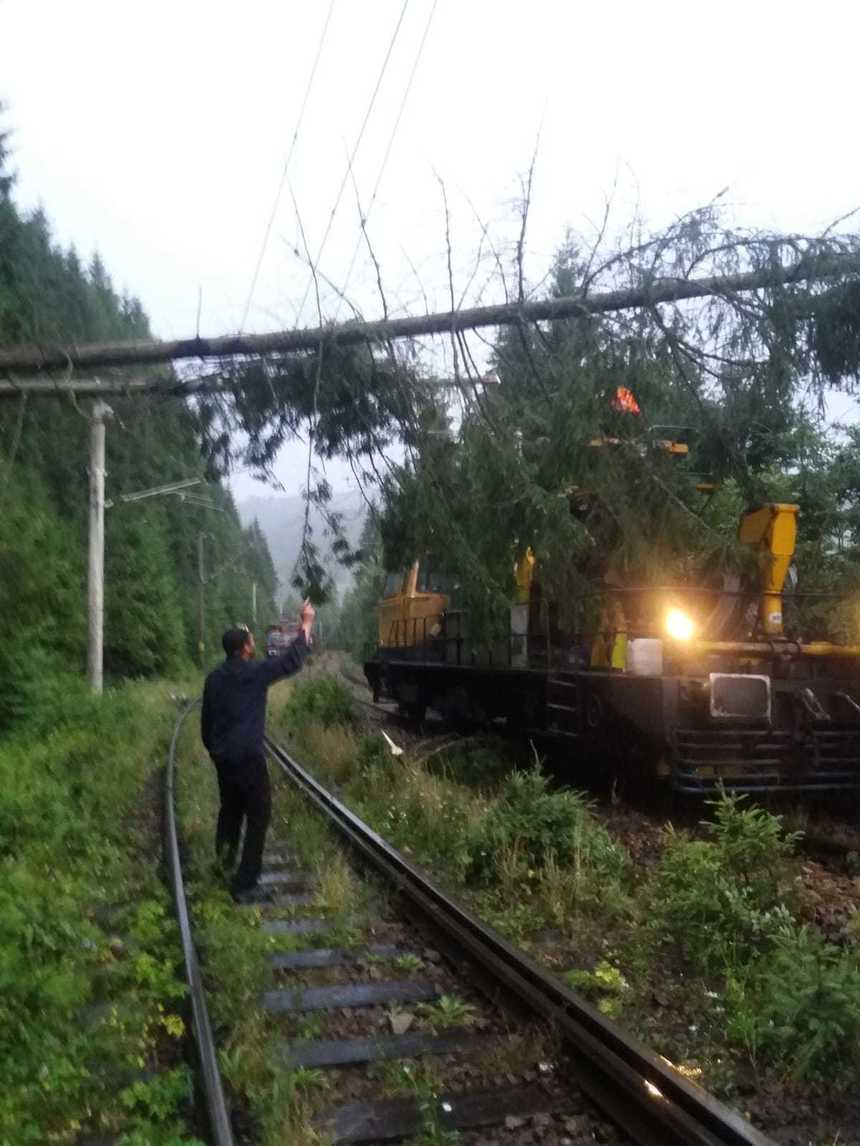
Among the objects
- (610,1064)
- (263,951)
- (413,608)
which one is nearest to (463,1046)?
(610,1064)

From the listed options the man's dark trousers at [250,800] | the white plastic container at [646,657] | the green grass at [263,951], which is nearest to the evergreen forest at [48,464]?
the green grass at [263,951]

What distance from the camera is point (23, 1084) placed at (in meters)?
4.32

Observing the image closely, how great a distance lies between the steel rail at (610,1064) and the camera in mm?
3812

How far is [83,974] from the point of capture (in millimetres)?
5559

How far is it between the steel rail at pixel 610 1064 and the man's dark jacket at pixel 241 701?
1548 millimetres

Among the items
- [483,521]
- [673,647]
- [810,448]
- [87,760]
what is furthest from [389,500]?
[810,448]

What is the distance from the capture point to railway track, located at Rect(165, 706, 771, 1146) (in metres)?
4.04

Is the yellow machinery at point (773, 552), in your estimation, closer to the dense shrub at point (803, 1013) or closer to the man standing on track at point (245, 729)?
the man standing on track at point (245, 729)

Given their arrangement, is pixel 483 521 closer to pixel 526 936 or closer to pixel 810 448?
pixel 526 936

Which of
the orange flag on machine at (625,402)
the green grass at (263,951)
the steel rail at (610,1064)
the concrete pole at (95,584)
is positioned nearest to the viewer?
the steel rail at (610,1064)

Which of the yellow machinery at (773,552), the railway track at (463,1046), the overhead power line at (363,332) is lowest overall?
the railway track at (463,1046)

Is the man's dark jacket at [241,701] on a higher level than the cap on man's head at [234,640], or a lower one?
lower

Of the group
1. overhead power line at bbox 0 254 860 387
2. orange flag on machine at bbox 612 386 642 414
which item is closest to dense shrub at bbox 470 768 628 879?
orange flag on machine at bbox 612 386 642 414

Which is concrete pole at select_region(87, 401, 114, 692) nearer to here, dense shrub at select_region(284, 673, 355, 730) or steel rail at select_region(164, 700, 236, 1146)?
dense shrub at select_region(284, 673, 355, 730)
